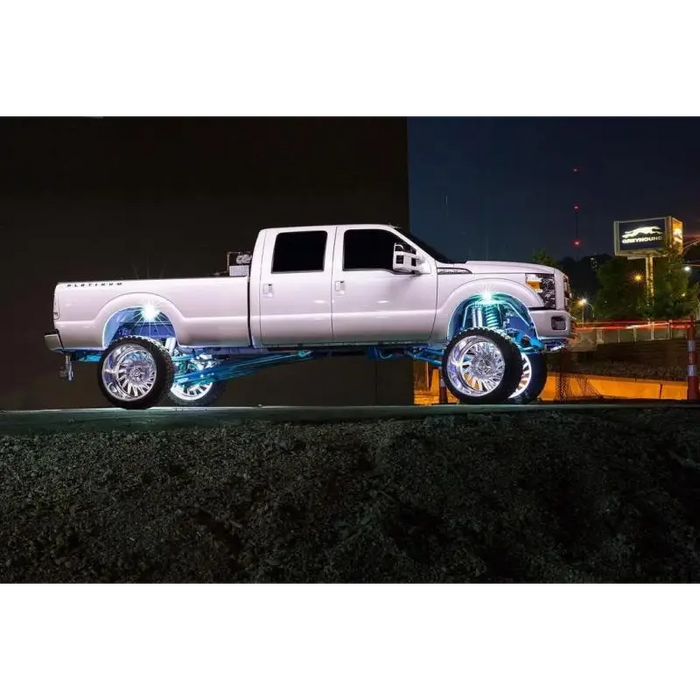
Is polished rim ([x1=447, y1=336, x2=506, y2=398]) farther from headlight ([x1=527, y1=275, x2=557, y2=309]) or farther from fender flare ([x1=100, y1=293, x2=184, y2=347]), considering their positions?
fender flare ([x1=100, y1=293, x2=184, y2=347])

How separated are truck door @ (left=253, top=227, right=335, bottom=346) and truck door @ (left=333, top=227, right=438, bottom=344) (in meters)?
0.12

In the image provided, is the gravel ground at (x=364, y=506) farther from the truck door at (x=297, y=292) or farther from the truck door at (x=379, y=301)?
the truck door at (x=297, y=292)

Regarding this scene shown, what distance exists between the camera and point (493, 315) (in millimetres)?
9047

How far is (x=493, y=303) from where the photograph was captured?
8883mm

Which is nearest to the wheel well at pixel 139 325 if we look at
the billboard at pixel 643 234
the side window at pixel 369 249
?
the side window at pixel 369 249

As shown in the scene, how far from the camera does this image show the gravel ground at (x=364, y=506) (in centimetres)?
467

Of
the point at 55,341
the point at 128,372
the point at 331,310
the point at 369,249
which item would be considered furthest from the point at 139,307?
the point at 369,249

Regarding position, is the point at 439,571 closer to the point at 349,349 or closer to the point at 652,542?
the point at 652,542

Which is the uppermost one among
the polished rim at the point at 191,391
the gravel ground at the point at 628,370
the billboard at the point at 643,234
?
the billboard at the point at 643,234

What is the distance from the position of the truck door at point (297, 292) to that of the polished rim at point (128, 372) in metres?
1.29

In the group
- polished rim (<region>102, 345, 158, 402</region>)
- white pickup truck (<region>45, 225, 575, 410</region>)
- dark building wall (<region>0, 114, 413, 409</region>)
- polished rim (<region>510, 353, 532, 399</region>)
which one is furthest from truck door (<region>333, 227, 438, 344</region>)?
dark building wall (<region>0, 114, 413, 409</region>)

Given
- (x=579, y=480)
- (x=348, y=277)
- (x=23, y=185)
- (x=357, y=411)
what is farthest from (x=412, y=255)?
(x=23, y=185)

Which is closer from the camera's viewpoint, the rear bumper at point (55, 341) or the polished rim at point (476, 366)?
the polished rim at point (476, 366)

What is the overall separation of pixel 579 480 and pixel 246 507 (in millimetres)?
2154
